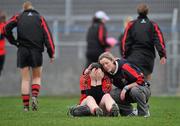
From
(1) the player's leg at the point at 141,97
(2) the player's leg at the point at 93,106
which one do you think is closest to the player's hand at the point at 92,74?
(2) the player's leg at the point at 93,106

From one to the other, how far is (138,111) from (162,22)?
1255 centimetres

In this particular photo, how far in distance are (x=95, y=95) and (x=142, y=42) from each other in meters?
2.47

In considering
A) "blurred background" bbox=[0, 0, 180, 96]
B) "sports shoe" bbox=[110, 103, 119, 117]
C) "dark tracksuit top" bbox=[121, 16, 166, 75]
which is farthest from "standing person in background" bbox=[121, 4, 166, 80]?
"blurred background" bbox=[0, 0, 180, 96]

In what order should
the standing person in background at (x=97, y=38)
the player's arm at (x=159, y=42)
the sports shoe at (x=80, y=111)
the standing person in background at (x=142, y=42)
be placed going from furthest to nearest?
1. the standing person in background at (x=97, y=38)
2. the standing person in background at (x=142, y=42)
3. the player's arm at (x=159, y=42)
4. the sports shoe at (x=80, y=111)

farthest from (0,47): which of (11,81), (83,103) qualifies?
(83,103)

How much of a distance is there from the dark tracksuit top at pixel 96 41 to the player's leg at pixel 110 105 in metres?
8.61

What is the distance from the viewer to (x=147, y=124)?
361 inches

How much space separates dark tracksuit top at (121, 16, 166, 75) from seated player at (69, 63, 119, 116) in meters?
2.19

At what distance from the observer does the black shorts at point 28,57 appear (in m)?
12.8

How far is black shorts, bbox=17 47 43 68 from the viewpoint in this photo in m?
12.8

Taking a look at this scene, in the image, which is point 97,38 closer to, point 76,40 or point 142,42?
point 76,40

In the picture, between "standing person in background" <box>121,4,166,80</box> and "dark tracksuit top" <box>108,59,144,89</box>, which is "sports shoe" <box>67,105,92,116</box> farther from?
"standing person in background" <box>121,4,166,80</box>

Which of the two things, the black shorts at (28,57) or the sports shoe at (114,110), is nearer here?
the sports shoe at (114,110)

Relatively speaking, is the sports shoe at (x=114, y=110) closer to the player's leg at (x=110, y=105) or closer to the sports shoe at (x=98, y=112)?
the player's leg at (x=110, y=105)
